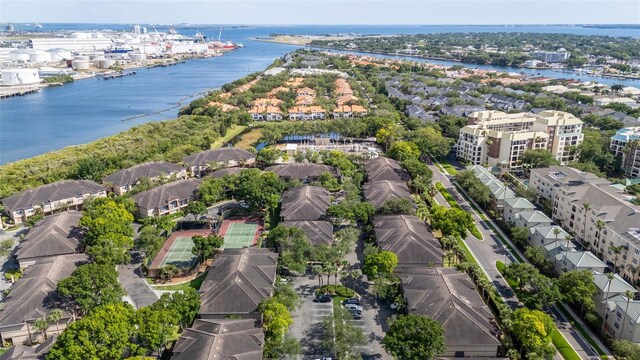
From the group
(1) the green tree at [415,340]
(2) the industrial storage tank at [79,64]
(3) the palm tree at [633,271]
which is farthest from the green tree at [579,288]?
(2) the industrial storage tank at [79,64]

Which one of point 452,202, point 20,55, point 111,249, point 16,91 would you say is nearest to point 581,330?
point 452,202

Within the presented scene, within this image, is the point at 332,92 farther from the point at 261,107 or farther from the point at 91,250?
the point at 91,250

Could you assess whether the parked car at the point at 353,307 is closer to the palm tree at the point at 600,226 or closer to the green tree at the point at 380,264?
the green tree at the point at 380,264

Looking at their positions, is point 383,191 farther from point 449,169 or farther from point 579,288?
point 579,288

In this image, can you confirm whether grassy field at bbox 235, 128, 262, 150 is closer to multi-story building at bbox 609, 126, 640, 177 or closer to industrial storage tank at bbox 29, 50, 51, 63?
multi-story building at bbox 609, 126, 640, 177

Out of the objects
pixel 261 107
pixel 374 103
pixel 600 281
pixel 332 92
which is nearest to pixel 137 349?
pixel 600 281

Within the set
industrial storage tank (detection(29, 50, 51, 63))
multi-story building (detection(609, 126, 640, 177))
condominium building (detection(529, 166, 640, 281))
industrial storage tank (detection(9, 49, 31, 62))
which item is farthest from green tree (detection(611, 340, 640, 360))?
industrial storage tank (detection(29, 50, 51, 63))
